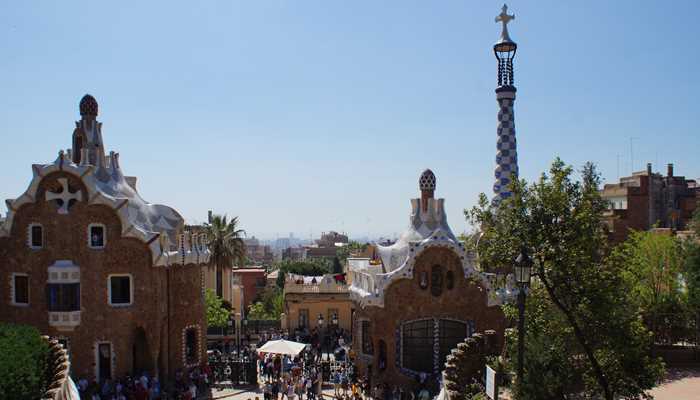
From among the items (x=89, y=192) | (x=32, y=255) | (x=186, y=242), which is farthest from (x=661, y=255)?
(x=32, y=255)

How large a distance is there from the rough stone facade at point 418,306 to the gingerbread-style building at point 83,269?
8.61 m

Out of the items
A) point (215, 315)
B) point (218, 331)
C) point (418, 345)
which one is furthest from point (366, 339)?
point (215, 315)

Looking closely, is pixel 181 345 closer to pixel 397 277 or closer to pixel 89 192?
pixel 89 192

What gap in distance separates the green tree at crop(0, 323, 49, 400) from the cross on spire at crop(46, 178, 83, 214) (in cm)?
657

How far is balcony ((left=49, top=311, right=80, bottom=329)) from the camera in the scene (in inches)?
934

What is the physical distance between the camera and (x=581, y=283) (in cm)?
1593

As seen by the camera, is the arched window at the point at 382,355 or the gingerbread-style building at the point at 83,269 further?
the arched window at the point at 382,355

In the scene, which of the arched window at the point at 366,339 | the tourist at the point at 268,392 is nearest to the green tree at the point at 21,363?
the tourist at the point at 268,392

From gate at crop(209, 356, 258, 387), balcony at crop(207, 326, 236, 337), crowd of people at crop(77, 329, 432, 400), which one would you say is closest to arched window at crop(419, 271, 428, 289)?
crowd of people at crop(77, 329, 432, 400)

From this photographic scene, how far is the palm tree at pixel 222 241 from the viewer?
132 ft

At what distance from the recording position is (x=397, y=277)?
24266 mm

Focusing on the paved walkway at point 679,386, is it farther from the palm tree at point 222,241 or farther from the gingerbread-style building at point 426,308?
the palm tree at point 222,241

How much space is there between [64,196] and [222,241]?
55.2ft

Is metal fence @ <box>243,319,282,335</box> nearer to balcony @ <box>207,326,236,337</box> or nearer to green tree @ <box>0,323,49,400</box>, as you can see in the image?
balcony @ <box>207,326,236,337</box>
